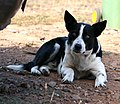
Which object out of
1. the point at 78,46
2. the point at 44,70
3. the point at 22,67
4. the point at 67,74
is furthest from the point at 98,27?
the point at 22,67

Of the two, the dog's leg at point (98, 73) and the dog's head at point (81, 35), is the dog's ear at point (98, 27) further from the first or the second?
the dog's leg at point (98, 73)

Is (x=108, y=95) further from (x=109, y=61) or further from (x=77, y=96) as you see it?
(x=109, y=61)

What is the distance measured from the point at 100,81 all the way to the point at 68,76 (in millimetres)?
388

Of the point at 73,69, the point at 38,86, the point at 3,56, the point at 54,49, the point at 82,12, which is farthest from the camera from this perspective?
the point at 82,12

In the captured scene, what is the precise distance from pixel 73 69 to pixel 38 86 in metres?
0.75

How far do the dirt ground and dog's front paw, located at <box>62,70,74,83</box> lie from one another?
0.26 ft

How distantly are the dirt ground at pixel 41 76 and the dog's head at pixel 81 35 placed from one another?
0.44 meters

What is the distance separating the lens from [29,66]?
6.02 meters

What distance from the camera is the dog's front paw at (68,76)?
537cm

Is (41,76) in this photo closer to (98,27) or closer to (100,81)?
(100,81)

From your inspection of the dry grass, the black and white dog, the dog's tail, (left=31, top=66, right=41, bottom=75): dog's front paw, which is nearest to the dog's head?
the black and white dog

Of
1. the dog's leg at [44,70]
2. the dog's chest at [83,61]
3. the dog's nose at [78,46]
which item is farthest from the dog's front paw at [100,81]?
the dog's leg at [44,70]

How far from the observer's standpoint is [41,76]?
223 inches

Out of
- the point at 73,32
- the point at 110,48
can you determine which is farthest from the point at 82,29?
the point at 110,48
